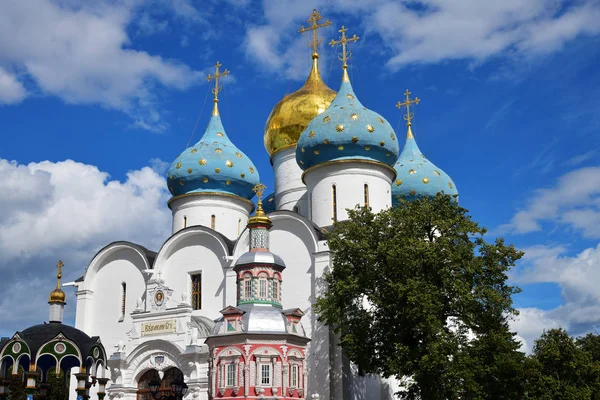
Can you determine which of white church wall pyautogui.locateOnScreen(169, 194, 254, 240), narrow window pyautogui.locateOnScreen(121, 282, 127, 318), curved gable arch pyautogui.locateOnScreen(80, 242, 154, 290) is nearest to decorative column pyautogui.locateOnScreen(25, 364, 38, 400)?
narrow window pyautogui.locateOnScreen(121, 282, 127, 318)

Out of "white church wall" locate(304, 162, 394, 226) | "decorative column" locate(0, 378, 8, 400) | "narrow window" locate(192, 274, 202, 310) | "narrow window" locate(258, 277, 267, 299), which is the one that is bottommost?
"decorative column" locate(0, 378, 8, 400)

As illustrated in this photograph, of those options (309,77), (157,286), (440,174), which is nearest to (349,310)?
(157,286)

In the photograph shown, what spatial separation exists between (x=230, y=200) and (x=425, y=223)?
33.3ft

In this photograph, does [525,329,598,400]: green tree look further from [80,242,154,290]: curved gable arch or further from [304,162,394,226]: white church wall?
[80,242,154,290]: curved gable arch

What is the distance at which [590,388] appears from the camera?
20.7 metres

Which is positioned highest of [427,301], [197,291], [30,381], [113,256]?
[113,256]

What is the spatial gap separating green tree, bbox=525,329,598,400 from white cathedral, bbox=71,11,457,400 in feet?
15.7

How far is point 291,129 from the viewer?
29328mm

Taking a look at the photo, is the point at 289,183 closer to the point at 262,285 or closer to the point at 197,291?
the point at 197,291

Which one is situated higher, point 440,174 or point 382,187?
point 440,174

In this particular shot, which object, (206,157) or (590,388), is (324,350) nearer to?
(590,388)

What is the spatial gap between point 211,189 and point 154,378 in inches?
314

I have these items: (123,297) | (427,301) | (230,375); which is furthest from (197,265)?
(427,301)

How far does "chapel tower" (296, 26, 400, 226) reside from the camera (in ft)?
79.2
